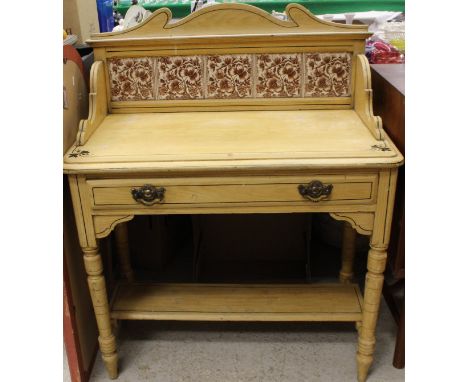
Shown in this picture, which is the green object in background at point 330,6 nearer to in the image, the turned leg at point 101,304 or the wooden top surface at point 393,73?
the wooden top surface at point 393,73

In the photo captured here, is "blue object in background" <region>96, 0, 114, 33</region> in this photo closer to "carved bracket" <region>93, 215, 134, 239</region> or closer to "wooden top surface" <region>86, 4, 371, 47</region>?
"wooden top surface" <region>86, 4, 371, 47</region>

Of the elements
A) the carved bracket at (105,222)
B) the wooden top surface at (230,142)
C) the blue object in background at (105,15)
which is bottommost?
the carved bracket at (105,222)

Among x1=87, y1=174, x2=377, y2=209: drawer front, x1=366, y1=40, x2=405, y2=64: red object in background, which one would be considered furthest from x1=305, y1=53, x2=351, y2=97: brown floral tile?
x1=87, y1=174, x2=377, y2=209: drawer front

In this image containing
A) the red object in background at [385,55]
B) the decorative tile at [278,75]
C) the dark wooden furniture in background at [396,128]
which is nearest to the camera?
the dark wooden furniture in background at [396,128]

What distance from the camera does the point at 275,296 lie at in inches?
64.9

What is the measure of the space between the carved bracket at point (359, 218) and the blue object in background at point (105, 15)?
1.55 m

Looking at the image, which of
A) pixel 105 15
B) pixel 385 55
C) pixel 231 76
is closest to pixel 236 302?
pixel 231 76

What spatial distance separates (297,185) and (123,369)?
905 mm

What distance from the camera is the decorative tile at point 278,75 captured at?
1.56m

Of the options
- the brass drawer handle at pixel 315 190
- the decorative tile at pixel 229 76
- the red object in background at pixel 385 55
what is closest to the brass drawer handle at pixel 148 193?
the brass drawer handle at pixel 315 190

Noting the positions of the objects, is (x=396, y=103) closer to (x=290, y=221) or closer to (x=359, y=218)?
(x=359, y=218)

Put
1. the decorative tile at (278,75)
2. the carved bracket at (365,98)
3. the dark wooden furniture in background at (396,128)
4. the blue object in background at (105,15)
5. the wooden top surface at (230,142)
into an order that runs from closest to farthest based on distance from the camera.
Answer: the wooden top surface at (230,142) < the carved bracket at (365,98) < the dark wooden furniture in background at (396,128) < the decorative tile at (278,75) < the blue object in background at (105,15)

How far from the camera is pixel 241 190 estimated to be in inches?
50.1

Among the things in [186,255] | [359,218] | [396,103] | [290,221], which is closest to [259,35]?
[396,103]
